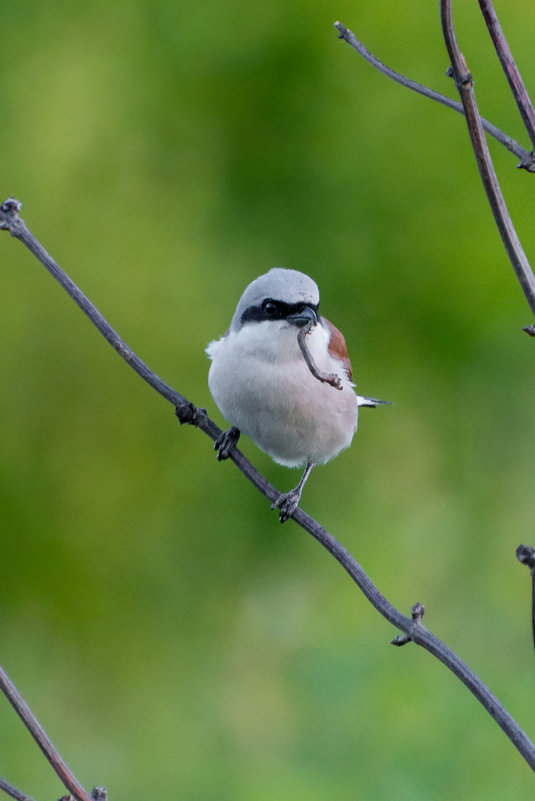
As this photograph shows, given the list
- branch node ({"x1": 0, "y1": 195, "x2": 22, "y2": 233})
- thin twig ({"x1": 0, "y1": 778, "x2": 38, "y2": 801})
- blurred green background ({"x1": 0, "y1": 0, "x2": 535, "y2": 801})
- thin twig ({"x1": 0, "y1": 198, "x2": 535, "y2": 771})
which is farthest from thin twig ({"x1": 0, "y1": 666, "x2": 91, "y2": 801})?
blurred green background ({"x1": 0, "y1": 0, "x2": 535, "y2": 801})

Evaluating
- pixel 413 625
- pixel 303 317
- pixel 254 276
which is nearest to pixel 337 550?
pixel 413 625

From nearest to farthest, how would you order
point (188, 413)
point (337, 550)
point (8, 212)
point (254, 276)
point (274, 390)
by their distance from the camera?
1. point (337, 550)
2. point (8, 212)
3. point (188, 413)
4. point (274, 390)
5. point (254, 276)

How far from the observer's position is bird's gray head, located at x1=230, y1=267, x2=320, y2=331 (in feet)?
3.66

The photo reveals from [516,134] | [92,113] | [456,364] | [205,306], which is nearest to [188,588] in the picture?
[205,306]

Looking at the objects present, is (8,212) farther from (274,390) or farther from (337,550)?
(274,390)

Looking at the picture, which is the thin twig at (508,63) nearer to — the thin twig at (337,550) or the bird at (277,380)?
the thin twig at (337,550)

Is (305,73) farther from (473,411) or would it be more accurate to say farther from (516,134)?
(473,411)

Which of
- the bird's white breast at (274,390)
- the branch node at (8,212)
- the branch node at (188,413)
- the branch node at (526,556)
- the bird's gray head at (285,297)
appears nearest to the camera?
the branch node at (526,556)

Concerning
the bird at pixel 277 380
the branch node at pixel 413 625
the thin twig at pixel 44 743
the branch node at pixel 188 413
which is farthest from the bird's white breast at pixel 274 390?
the thin twig at pixel 44 743

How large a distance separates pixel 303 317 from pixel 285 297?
0.03 metres

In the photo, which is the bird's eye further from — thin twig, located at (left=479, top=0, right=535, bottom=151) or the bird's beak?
thin twig, located at (left=479, top=0, right=535, bottom=151)

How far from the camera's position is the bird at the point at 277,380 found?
1162 mm

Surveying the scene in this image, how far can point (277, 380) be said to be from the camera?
4.10 feet

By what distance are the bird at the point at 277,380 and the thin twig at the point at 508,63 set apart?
1.90 ft
